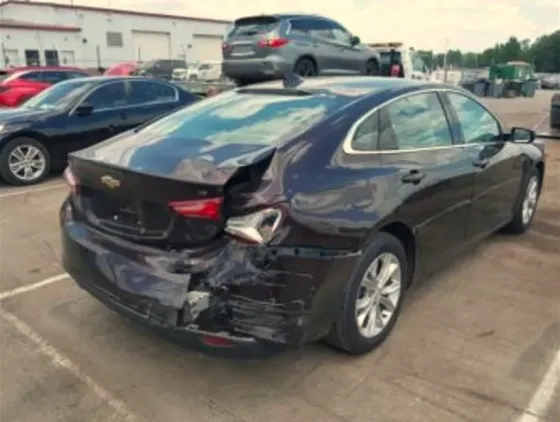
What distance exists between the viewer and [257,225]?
2500 mm

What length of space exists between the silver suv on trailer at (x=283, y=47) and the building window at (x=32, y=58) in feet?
98.5

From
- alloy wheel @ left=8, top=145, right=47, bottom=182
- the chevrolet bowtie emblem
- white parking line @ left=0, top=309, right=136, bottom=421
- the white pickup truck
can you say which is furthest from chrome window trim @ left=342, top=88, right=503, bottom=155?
the white pickup truck

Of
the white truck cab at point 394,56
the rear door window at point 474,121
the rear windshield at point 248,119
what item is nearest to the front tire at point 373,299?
the rear windshield at point 248,119

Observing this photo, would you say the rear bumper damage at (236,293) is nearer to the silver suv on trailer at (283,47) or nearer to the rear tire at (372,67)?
the silver suv on trailer at (283,47)

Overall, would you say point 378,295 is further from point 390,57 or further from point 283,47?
point 390,57

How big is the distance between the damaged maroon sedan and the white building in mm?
37119

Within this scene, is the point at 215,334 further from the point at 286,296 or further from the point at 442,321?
the point at 442,321

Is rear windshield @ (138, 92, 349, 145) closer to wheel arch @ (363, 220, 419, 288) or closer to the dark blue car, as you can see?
wheel arch @ (363, 220, 419, 288)

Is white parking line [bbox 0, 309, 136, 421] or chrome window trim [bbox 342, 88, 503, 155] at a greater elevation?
chrome window trim [bbox 342, 88, 503, 155]

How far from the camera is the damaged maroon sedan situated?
2.52m

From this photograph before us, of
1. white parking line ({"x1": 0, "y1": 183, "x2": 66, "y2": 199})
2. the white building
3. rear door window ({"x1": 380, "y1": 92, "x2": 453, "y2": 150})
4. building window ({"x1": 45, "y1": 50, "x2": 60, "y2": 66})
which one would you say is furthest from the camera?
building window ({"x1": 45, "y1": 50, "x2": 60, "y2": 66})

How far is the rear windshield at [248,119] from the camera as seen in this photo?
302 cm

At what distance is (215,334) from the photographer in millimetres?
2512

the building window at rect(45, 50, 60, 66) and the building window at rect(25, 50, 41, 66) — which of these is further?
the building window at rect(45, 50, 60, 66)
